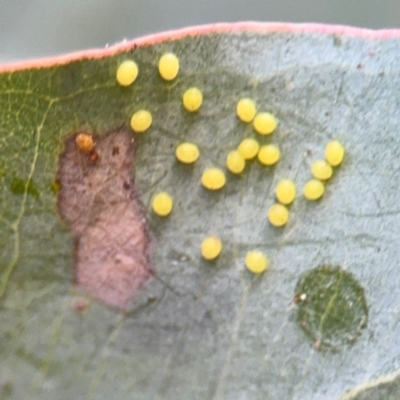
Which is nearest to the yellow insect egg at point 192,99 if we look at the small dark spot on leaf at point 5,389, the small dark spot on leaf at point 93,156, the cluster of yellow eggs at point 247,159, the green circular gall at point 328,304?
the cluster of yellow eggs at point 247,159

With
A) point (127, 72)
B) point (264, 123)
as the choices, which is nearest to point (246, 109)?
point (264, 123)

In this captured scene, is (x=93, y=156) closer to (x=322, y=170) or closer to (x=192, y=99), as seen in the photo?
(x=192, y=99)

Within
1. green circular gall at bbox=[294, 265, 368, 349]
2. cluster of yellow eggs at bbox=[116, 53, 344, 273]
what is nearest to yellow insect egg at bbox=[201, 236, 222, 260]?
cluster of yellow eggs at bbox=[116, 53, 344, 273]

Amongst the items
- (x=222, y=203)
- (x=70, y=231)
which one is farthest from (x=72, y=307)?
(x=222, y=203)

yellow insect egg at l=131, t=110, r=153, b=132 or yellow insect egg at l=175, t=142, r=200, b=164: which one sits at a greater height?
yellow insect egg at l=131, t=110, r=153, b=132

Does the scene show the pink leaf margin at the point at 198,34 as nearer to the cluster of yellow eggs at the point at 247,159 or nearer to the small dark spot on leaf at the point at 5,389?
the cluster of yellow eggs at the point at 247,159

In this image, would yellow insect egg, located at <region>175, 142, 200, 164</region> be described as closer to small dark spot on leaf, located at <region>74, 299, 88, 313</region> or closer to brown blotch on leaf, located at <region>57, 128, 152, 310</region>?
brown blotch on leaf, located at <region>57, 128, 152, 310</region>

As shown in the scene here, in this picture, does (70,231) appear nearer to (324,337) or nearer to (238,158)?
(238,158)
